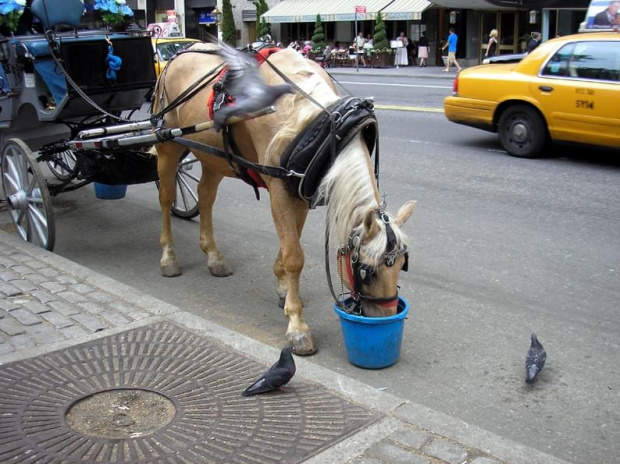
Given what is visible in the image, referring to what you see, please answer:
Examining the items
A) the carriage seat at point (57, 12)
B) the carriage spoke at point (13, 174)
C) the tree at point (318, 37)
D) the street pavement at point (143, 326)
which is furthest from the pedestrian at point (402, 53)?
the street pavement at point (143, 326)

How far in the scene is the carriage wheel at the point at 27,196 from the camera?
6.65 metres

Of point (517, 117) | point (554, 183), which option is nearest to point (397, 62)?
point (517, 117)

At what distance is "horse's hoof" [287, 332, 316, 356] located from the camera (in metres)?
4.91

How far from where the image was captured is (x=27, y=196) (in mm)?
6941

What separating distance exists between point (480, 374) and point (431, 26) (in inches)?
1219

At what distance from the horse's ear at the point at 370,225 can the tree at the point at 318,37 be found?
1279 inches

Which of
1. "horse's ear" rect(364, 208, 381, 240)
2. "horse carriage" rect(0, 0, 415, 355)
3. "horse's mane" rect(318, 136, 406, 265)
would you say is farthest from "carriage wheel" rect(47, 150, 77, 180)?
"horse's ear" rect(364, 208, 381, 240)

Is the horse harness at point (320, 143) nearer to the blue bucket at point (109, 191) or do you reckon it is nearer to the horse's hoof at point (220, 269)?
the horse's hoof at point (220, 269)

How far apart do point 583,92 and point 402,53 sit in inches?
923

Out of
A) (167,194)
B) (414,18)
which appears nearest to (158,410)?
(167,194)

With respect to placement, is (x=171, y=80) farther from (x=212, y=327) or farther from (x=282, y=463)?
(x=282, y=463)

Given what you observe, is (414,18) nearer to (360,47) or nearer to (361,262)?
(360,47)

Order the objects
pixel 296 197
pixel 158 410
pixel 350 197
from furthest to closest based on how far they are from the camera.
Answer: pixel 296 197 → pixel 350 197 → pixel 158 410

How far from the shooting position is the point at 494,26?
30.4 m
